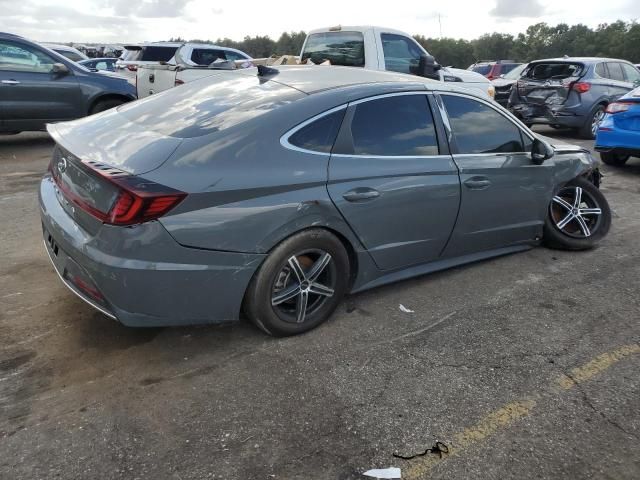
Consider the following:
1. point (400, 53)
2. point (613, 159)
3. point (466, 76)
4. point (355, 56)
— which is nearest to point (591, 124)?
point (613, 159)

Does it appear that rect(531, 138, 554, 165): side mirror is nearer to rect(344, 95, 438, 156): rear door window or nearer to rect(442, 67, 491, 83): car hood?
rect(344, 95, 438, 156): rear door window

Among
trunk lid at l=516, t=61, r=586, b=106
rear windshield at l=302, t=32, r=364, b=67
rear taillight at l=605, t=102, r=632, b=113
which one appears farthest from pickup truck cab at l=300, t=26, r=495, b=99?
trunk lid at l=516, t=61, r=586, b=106

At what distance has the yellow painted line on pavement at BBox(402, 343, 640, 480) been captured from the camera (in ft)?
7.73

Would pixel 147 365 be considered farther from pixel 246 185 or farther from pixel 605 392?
pixel 605 392

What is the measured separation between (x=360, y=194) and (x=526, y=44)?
79.3 meters

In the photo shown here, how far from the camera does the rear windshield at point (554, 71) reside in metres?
10.9

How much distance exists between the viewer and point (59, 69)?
8750 millimetres

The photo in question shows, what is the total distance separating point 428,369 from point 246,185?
1.43 m

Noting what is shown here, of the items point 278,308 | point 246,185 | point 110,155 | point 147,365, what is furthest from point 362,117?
point 147,365

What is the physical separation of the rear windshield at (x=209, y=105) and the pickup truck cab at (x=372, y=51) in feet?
17.5

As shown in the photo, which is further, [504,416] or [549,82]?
[549,82]

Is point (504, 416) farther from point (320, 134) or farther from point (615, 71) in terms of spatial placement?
point (615, 71)

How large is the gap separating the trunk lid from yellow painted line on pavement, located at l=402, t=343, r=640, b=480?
8.65 meters

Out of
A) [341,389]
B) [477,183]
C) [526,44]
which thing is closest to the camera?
[341,389]
